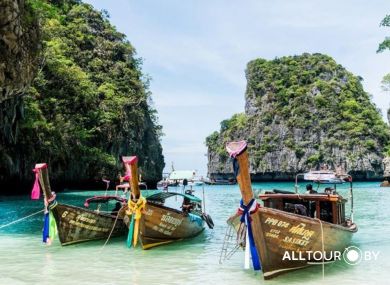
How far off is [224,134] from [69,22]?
63.5m

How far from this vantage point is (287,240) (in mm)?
8000

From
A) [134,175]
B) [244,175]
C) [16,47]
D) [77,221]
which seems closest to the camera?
[244,175]

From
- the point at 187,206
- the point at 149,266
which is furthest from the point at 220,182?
the point at 149,266

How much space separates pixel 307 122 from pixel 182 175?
76.0m

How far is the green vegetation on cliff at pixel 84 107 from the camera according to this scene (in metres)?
35.0

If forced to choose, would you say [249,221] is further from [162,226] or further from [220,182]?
[220,182]

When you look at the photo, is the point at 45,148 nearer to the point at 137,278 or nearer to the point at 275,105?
the point at 137,278

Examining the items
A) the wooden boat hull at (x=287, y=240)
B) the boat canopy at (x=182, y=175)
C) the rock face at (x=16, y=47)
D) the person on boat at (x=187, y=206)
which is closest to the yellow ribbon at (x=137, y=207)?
the wooden boat hull at (x=287, y=240)

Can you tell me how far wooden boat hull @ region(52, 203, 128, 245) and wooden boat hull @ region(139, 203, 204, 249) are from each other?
1.51 metres

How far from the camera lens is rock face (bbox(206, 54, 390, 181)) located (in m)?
83.5

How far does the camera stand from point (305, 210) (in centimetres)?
1002

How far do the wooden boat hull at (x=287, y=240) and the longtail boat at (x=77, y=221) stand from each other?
521 centimetres

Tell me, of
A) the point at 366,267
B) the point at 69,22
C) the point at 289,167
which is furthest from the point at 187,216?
the point at 289,167

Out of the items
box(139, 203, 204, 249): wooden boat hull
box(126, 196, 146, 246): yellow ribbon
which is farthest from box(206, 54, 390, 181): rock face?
box(126, 196, 146, 246): yellow ribbon
